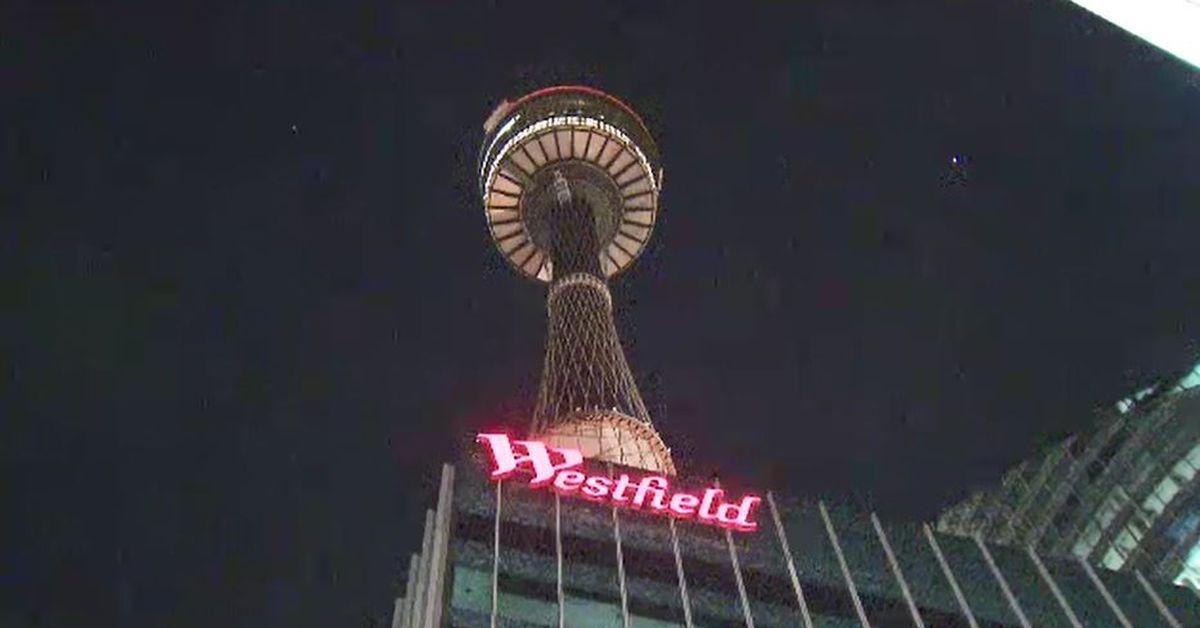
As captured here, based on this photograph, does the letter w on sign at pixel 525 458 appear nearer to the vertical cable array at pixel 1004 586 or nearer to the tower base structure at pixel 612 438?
the vertical cable array at pixel 1004 586

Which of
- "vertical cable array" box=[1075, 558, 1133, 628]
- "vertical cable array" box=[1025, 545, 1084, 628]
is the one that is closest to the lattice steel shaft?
"vertical cable array" box=[1025, 545, 1084, 628]

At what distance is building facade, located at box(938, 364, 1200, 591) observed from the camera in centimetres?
6162

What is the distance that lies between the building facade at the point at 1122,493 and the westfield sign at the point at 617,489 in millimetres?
36135

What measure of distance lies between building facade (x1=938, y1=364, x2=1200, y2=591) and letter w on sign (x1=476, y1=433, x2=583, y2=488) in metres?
38.6

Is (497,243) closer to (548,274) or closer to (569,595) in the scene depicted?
(548,274)

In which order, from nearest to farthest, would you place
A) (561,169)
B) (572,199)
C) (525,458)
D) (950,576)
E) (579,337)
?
(950,576), (525,458), (579,337), (572,199), (561,169)

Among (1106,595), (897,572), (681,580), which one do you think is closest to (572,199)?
(897,572)

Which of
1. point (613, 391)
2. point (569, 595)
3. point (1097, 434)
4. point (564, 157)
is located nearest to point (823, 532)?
point (569, 595)

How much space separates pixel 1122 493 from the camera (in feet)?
217

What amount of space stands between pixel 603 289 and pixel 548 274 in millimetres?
10786

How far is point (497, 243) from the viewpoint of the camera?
227 ft

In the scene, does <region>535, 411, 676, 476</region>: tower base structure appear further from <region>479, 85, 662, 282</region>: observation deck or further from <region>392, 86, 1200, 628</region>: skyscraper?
<region>479, 85, 662, 282</region>: observation deck

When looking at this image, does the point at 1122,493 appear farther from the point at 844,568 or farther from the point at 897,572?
the point at 844,568

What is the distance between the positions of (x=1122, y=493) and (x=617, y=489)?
47.0 meters
